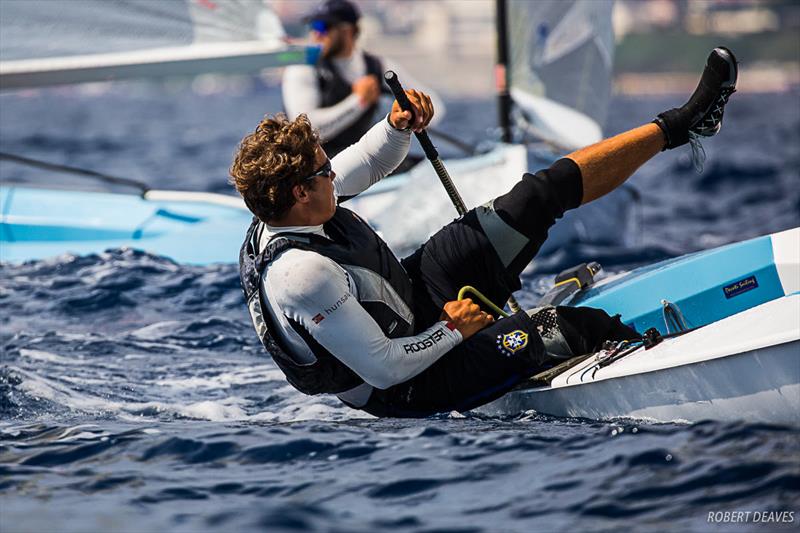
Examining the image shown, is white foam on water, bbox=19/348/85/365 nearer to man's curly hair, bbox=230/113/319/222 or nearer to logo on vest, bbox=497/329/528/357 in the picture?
man's curly hair, bbox=230/113/319/222

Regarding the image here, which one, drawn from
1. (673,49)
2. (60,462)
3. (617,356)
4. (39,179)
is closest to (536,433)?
(617,356)

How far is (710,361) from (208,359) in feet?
7.01

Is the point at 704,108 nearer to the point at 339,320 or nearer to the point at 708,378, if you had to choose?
the point at 708,378

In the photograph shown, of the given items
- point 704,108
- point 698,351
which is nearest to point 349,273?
point 698,351

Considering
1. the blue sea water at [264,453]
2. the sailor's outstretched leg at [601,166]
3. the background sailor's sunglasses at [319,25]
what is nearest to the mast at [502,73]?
the background sailor's sunglasses at [319,25]

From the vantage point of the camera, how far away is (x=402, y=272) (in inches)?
131

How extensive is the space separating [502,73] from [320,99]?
0.99 meters

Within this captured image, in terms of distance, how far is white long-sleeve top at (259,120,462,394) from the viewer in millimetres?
2961

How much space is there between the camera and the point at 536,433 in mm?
3094

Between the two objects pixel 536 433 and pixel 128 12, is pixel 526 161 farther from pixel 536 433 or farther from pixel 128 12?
pixel 536 433

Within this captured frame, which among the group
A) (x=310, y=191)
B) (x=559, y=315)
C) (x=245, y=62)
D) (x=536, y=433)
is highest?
(x=245, y=62)

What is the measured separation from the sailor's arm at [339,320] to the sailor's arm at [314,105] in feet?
10.4

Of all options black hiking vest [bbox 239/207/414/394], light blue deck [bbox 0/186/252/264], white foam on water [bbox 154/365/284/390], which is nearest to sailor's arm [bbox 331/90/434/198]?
black hiking vest [bbox 239/207/414/394]

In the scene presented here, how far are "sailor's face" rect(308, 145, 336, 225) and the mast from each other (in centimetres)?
358
